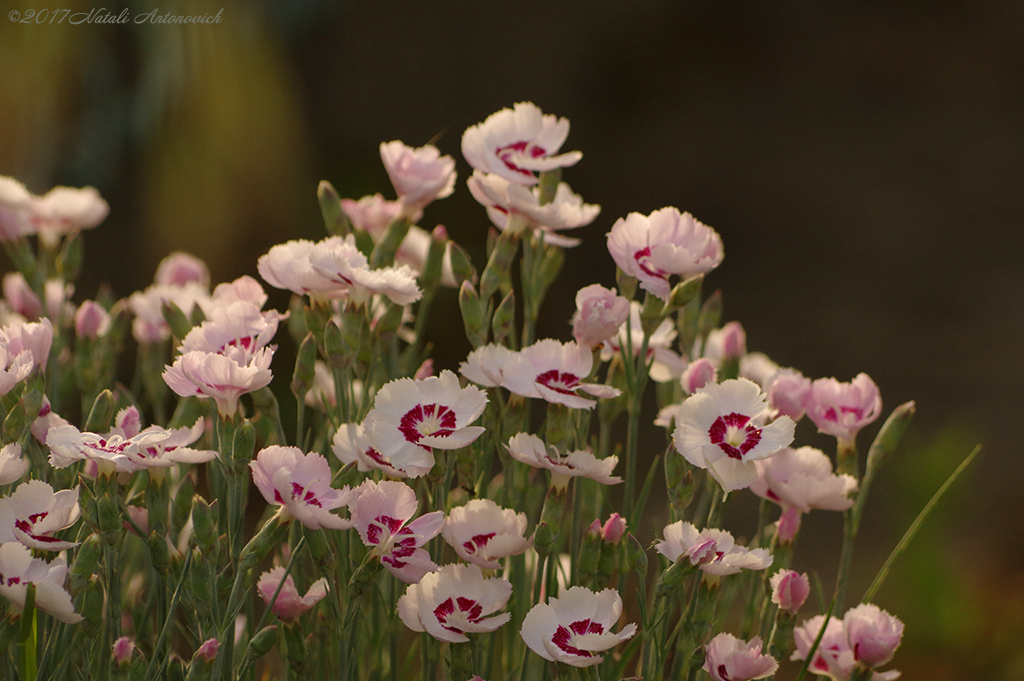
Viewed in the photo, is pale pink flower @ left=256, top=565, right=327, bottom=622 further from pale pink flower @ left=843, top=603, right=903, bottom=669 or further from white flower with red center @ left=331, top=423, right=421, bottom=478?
pale pink flower @ left=843, top=603, right=903, bottom=669

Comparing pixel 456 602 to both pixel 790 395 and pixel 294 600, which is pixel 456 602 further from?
pixel 790 395

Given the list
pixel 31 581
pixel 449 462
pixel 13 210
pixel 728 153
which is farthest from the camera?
pixel 728 153

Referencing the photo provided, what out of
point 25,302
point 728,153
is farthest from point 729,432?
point 728,153

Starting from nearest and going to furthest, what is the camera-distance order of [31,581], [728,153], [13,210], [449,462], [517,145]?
[31,581]
[449,462]
[517,145]
[13,210]
[728,153]

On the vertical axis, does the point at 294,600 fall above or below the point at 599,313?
below

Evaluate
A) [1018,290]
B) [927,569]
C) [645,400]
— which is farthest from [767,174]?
[927,569]

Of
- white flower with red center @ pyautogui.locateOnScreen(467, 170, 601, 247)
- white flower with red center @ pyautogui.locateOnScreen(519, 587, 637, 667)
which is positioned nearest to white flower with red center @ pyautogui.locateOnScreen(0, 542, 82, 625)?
white flower with red center @ pyautogui.locateOnScreen(519, 587, 637, 667)

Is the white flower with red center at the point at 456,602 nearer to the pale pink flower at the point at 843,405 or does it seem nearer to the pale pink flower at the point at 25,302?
the pale pink flower at the point at 843,405
